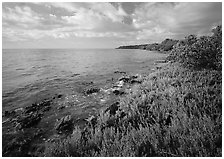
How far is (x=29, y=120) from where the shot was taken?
27.7 ft

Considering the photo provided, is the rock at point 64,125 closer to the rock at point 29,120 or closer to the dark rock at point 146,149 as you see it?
the rock at point 29,120

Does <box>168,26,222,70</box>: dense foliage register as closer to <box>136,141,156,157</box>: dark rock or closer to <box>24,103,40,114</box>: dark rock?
<box>136,141,156,157</box>: dark rock

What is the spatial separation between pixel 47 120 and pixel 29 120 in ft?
2.77

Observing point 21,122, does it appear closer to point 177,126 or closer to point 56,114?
point 56,114

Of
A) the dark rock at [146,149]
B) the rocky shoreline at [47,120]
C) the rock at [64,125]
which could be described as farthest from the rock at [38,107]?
the dark rock at [146,149]

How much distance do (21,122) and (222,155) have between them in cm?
831

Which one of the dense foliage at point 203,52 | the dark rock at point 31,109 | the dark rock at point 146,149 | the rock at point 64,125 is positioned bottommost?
the rock at point 64,125

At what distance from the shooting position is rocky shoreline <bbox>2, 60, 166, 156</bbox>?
21.4 ft

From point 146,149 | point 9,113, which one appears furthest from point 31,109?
point 146,149

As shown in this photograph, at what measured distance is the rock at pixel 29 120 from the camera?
26.3 ft

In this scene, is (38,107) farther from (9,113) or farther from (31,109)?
(9,113)

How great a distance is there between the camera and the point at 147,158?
4.34 m

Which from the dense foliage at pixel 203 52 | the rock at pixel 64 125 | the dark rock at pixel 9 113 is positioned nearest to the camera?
Answer: the rock at pixel 64 125

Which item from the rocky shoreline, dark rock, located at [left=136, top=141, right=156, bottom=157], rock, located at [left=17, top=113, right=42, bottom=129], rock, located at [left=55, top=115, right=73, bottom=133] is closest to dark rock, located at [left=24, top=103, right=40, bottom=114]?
the rocky shoreline
